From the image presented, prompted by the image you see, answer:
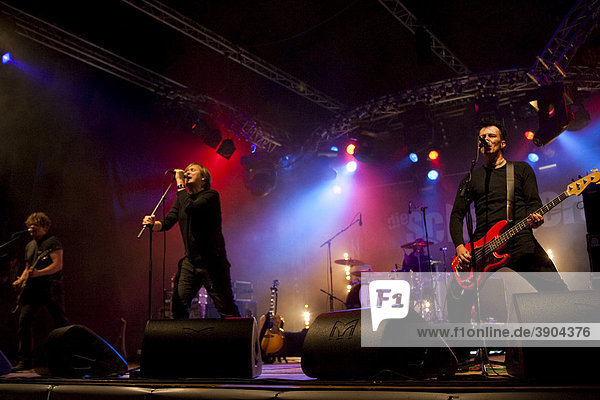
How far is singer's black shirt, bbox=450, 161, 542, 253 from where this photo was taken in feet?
11.6

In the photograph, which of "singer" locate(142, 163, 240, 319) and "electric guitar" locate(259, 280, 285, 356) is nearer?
"singer" locate(142, 163, 240, 319)

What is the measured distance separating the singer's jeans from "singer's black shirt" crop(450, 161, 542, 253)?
2.21 metres

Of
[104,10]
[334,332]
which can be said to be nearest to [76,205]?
[104,10]

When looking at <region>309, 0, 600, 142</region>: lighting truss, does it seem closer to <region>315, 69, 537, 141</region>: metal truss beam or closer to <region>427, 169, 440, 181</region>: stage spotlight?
<region>315, 69, 537, 141</region>: metal truss beam

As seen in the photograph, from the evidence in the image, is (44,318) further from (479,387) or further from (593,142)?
(593,142)

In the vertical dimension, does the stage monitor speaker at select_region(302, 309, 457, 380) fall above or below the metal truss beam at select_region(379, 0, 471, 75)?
below

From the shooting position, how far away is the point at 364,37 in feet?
27.9

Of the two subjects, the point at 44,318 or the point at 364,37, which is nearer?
the point at 44,318

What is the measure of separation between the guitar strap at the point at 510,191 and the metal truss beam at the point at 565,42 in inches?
191

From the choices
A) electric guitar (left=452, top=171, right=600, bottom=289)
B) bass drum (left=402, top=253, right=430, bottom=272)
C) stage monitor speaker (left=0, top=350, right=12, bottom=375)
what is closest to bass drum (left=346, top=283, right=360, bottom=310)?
bass drum (left=402, top=253, right=430, bottom=272)

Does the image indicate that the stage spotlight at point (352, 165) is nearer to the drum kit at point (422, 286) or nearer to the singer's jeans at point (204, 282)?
the drum kit at point (422, 286)

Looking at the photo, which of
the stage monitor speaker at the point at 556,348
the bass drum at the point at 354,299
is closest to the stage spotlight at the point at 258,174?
the bass drum at the point at 354,299

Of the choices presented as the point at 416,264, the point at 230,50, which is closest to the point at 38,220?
the point at 230,50

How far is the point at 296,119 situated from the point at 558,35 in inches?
239
